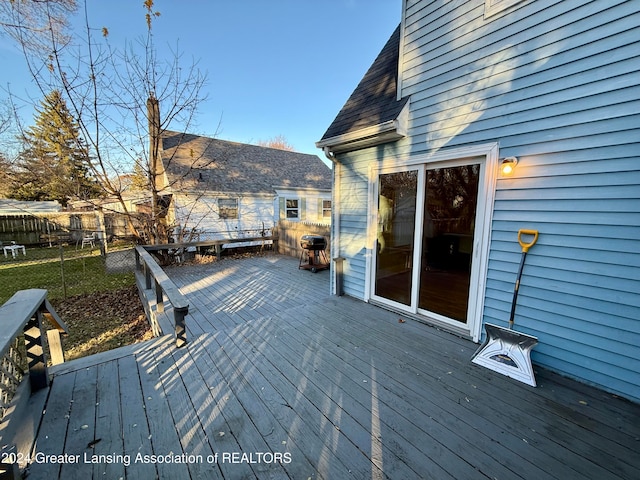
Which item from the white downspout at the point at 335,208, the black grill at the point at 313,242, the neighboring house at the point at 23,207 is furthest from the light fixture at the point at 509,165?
the neighboring house at the point at 23,207

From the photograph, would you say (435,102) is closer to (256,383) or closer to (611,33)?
(611,33)

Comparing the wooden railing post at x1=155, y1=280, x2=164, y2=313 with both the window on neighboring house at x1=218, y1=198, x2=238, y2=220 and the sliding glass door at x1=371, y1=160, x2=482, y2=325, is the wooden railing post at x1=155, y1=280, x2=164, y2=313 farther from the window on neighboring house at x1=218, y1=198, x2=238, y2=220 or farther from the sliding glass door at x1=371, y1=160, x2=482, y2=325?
the window on neighboring house at x1=218, y1=198, x2=238, y2=220

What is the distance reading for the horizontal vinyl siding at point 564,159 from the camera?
2100mm

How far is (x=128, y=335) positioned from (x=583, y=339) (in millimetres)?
6019

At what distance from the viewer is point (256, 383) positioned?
236 centimetres

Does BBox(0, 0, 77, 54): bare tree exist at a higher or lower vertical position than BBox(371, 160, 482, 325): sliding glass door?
higher

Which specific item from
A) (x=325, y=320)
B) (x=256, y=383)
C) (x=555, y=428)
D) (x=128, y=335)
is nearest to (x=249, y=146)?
(x=128, y=335)

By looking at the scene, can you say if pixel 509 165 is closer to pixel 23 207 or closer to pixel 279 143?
pixel 23 207

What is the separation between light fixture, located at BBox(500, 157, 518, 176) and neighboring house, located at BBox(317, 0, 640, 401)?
65 millimetres

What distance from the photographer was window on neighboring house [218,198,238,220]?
11.2 metres

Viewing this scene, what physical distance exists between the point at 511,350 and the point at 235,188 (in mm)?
11062

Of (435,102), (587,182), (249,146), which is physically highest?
(249,146)

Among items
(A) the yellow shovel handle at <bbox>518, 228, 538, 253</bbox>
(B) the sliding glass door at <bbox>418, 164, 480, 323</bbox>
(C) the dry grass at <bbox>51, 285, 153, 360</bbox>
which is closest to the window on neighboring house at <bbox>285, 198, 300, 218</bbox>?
(C) the dry grass at <bbox>51, 285, 153, 360</bbox>

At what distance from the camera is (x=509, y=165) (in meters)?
2.60
